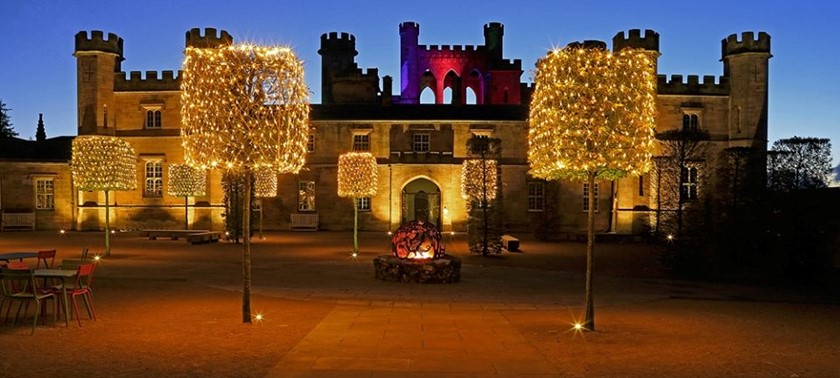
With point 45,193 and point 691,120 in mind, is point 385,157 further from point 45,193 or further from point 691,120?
point 45,193

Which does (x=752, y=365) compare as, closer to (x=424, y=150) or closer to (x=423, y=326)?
(x=423, y=326)

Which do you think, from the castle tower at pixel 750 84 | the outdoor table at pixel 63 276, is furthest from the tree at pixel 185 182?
the castle tower at pixel 750 84

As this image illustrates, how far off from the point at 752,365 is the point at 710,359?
519 mm

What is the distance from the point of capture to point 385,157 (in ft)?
137

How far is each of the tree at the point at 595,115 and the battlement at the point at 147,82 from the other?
3588cm

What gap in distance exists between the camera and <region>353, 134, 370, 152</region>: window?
137 ft

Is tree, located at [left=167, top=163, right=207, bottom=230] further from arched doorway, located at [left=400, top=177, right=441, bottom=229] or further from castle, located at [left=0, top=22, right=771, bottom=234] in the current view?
arched doorway, located at [left=400, top=177, right=441, bottom=229]

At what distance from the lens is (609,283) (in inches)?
683

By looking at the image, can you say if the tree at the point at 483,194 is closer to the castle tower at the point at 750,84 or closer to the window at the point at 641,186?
the window at the point at 641,186

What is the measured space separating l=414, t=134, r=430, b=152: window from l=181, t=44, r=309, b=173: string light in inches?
1216

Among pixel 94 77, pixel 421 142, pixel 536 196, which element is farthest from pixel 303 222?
pixel 94 77

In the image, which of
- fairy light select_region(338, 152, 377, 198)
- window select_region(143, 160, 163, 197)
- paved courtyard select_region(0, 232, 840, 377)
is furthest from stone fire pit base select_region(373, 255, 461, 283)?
window select_region(143, 160, 163, 197)

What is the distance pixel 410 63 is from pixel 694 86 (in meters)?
26.3

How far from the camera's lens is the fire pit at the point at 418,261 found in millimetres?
16516
